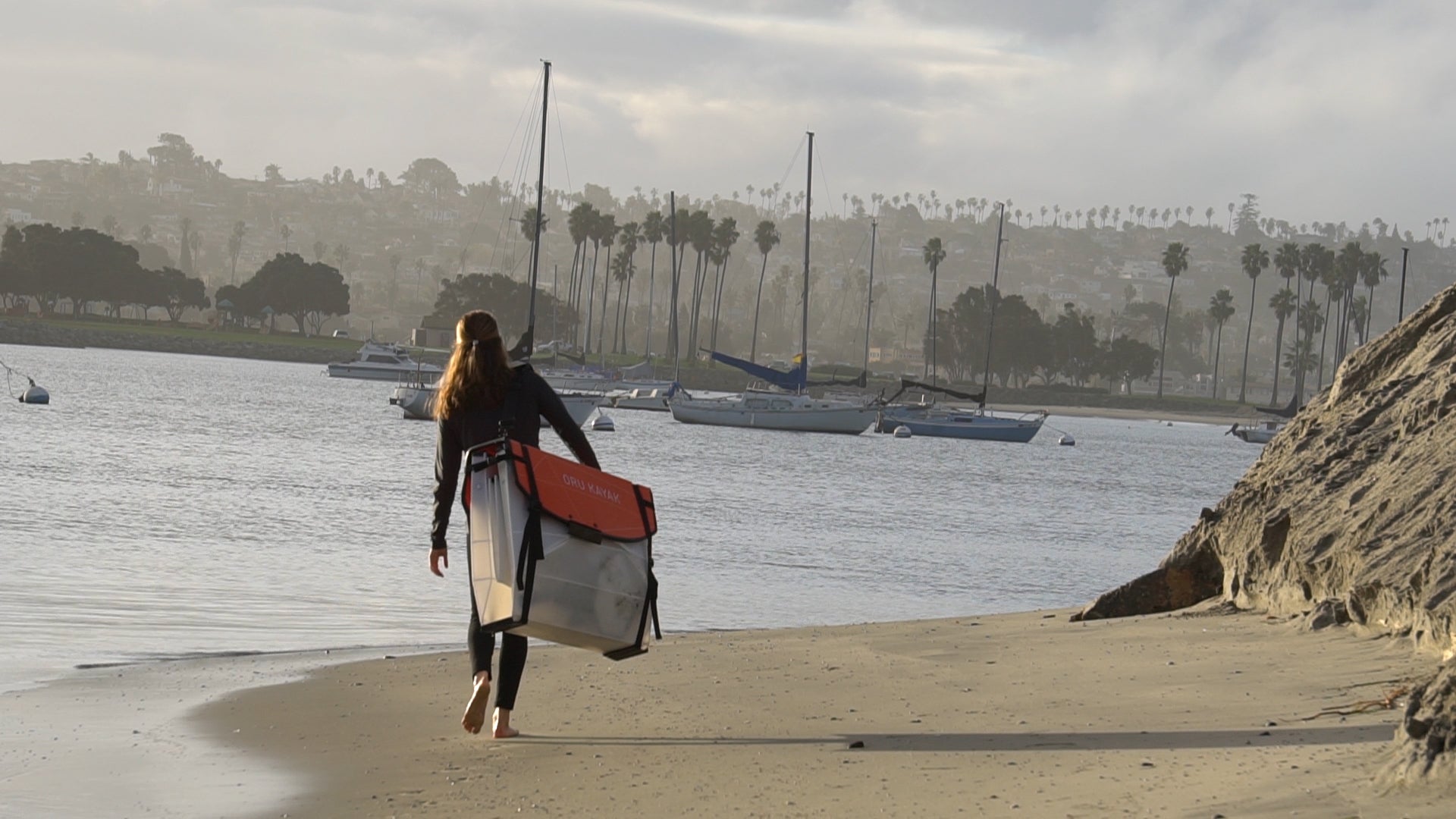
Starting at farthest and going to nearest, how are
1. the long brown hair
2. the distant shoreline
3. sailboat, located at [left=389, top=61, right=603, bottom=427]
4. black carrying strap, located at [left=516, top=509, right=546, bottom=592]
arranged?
the distant shoreline < sailboat, located at [left=389, top=61, right=603, bottom=427] < the long brown hair < black carrying strap, located at [left=516, top=509, right=546, bottom=592]

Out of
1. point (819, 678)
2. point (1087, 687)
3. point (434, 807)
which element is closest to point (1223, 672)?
point (1087, 687)

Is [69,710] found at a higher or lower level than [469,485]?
lower

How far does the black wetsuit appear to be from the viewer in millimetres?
7160

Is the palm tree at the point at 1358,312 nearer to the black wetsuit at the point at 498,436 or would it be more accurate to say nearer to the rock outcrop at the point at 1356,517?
the rock outcrop at the point at 1356,517

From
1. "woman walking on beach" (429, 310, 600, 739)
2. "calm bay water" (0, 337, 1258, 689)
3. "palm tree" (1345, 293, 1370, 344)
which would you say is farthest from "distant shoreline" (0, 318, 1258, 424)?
"woman walking on beach" (429, 310, 600, 739)

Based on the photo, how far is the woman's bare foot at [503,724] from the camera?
24.1 ft

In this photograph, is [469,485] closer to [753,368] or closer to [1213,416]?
[753,368]

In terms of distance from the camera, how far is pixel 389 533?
2106 cm

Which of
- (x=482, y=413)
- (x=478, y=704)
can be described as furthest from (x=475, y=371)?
(x=478, y=704)

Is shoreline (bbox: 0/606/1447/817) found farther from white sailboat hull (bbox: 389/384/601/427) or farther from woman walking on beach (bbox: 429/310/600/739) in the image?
white sailboat hull (bbox: 389/384/601/427)

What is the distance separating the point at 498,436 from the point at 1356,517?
505cm

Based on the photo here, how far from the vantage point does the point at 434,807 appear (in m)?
6.17

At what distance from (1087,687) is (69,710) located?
516cm

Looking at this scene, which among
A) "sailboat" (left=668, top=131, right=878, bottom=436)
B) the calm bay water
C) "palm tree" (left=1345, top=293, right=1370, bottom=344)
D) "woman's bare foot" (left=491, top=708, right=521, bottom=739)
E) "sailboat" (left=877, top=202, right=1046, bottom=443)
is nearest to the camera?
"woman's bare foot" (left=491, top=708, right=521, bottom=739)
